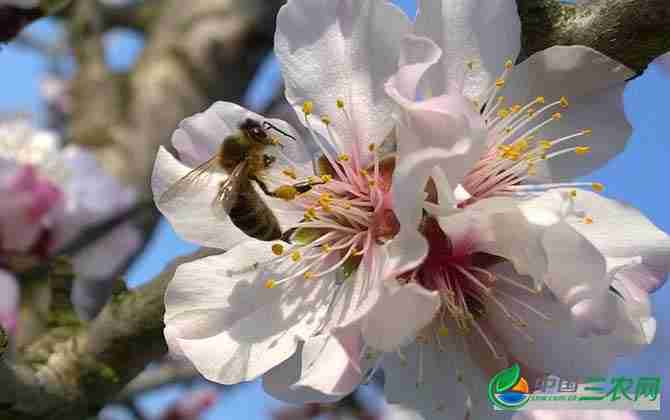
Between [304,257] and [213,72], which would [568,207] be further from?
[213,72]

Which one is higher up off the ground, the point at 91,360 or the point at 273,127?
the point at 273,127

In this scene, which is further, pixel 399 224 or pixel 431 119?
pixel 399 224

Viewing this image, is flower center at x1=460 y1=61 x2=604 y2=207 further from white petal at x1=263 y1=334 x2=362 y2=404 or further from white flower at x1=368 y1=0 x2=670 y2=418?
white petal at x1=263 y1=334 x2=362 y2=404

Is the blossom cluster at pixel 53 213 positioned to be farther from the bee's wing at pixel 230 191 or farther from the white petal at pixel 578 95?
the white petal at pixel 578 95

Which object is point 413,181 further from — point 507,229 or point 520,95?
point 520,95

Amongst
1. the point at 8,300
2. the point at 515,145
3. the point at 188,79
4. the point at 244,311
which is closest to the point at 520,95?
the point at 515,145

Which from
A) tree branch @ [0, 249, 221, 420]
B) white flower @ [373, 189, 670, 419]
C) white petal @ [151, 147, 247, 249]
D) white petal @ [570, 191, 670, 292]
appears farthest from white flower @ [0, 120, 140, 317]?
white petal @ [570, 191, 670, 292]
